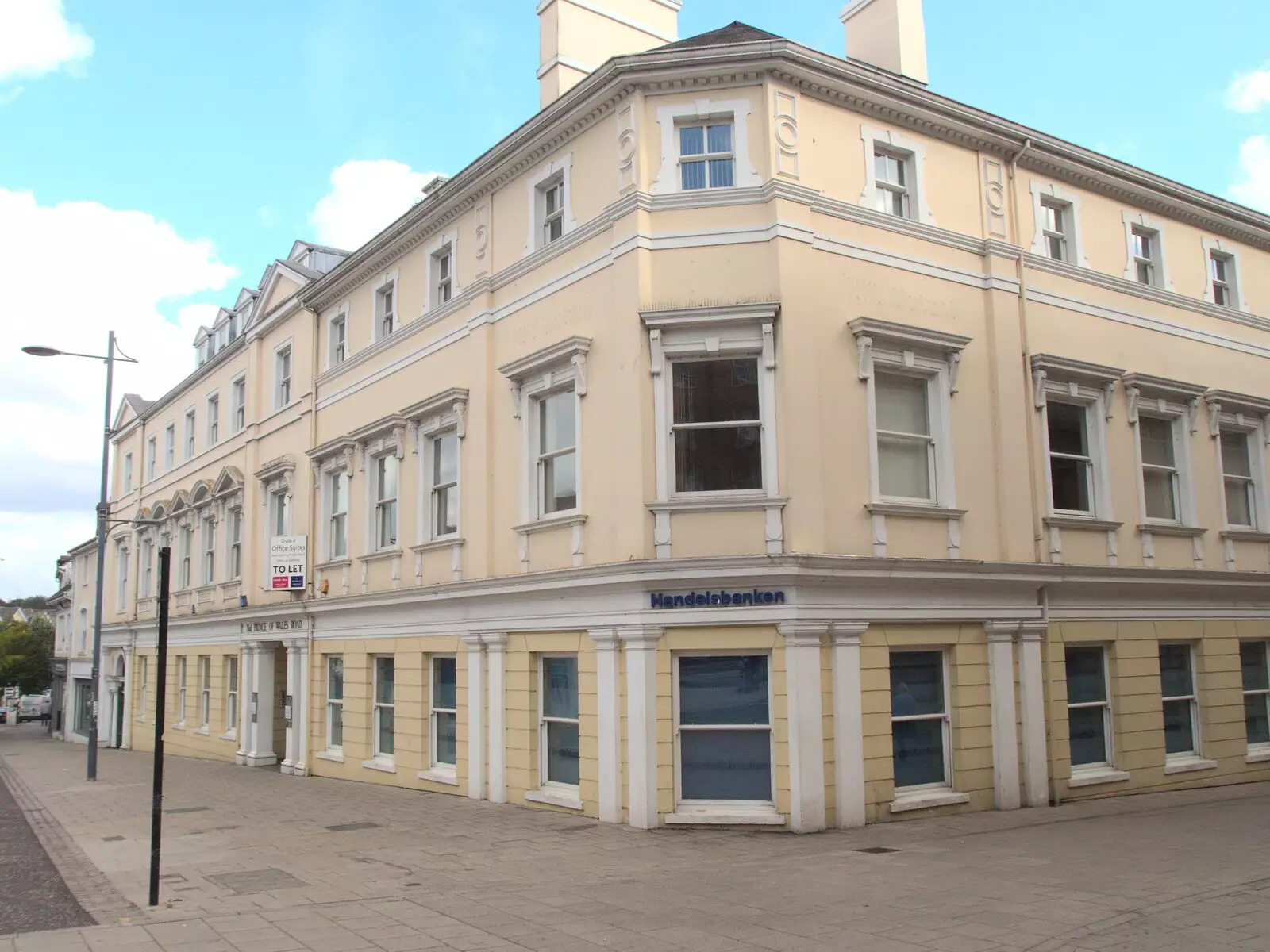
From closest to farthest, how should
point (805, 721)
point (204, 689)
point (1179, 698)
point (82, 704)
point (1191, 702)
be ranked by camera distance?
point (805, 721)
point (1179, 698)
point (1191, 702)
point (204, 689)
point (82, 704)

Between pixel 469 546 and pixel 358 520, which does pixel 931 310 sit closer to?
pixel 469 546

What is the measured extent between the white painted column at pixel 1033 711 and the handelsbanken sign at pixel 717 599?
4469 mm

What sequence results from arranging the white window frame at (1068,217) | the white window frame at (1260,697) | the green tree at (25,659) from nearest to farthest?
the white window frame at (1068,217) < the white window frame at (1260,697) < the green tree at (25,659)

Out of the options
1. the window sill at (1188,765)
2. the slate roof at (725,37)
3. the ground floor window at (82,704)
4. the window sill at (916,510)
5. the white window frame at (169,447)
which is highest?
the slate roof at (725,37)

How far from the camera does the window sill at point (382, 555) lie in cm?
1941

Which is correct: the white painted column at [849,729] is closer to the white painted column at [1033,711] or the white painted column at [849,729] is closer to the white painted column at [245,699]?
the white painted column at [1033,711]

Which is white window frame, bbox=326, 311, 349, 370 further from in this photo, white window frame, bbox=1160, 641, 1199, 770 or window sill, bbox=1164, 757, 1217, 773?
window sill, bbox=1164, 757, 1217, 773

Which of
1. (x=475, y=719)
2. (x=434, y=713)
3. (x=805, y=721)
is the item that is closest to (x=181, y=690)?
(x=434, y=713)

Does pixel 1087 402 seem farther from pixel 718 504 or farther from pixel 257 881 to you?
pixel 257 881

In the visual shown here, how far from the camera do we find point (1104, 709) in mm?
16375

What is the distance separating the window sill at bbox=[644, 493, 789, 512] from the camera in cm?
1322

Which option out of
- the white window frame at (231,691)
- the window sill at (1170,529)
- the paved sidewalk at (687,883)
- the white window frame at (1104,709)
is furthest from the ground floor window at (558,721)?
the white window frame at (231,691)

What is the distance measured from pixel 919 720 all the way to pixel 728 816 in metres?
3.06

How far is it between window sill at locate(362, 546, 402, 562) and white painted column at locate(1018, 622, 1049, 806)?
35.3ft
